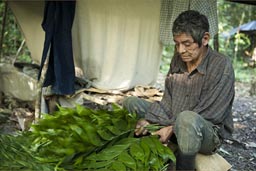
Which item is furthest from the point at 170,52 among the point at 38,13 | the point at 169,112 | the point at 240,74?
the point at 169,112

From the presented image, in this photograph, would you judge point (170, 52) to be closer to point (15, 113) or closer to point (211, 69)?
point (15, 113)

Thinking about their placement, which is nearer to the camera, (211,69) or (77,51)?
(211,69)

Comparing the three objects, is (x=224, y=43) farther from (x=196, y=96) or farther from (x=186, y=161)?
(x=186, y=161)

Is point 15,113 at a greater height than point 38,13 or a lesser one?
lesser

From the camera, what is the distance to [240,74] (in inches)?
474

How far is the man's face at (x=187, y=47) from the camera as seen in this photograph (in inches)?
96.0

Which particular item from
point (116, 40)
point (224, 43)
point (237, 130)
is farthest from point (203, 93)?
point (224, 43)

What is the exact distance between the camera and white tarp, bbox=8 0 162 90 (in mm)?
4021

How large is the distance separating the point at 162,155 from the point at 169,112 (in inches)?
20.9

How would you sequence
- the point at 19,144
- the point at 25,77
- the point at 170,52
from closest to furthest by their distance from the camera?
the point at 19,144 < the point at 25,77 < the point at 170,52

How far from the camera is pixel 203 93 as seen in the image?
2.52 meters

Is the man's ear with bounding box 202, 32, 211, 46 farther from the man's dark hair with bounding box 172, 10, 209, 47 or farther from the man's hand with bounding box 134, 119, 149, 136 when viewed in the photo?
the man's hand with bounding box 134, 119, 149, 136

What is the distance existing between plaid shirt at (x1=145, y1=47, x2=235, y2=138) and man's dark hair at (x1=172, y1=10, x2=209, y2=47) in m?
0.17

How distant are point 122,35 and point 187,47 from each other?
5.66 ft
